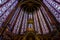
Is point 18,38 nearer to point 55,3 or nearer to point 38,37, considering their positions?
point 38,37

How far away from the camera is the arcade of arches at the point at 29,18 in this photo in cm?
545

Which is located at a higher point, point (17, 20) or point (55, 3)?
point (55, 3)

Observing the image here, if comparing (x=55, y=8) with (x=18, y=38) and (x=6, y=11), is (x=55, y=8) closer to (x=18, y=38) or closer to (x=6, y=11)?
(x=6, y=11)

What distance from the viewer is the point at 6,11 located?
8.77m

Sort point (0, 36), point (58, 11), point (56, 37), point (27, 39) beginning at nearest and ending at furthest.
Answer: point (27, 39)
point (56, 37)
point (0, 36)
point (58, 11)

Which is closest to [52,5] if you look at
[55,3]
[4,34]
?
[55,3]

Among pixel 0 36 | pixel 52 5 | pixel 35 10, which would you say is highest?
pixel 35 10

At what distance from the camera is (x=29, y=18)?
5.89 meters

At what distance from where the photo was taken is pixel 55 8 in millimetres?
8844

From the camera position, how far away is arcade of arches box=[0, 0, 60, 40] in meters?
5.45

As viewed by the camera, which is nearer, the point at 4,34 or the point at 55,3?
the point at 4,34

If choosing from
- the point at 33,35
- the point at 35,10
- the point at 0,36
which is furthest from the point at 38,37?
the point at 35,10

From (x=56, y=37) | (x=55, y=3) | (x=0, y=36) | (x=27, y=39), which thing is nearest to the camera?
(x=27, y=39)

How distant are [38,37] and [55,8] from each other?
427 centimetres
